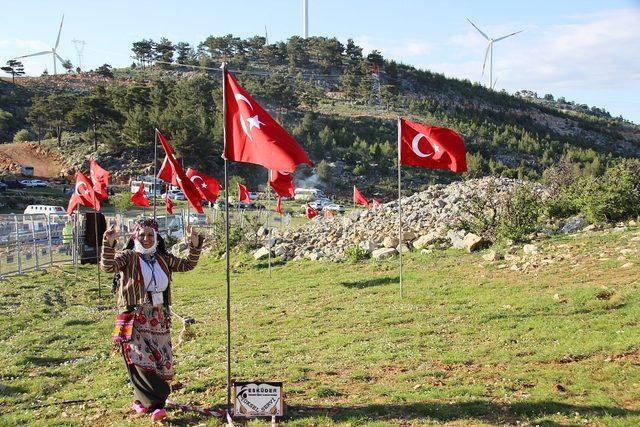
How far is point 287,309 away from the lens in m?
15.4

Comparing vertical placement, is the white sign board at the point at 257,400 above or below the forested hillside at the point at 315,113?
below

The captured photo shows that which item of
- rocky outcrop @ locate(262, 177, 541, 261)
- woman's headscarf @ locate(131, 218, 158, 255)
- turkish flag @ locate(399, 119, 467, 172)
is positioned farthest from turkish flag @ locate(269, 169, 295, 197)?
woman's headscarf @ locate(131, 218, 158, 255)

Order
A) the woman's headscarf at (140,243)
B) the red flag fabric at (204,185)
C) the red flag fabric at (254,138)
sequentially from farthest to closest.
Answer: the red flag fabric at (204,185), the red flag fabric at (254,138), the woman's headscarf at (140,243)

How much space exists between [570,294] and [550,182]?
16.9 meters

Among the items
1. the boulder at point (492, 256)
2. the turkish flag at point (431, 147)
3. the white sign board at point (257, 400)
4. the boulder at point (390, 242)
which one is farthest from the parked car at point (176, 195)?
the white sign board at point (257, 400)

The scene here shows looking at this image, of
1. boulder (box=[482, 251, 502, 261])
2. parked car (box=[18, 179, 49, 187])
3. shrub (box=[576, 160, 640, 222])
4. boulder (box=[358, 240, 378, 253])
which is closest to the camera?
boulder (box=[482, 251, 502, 261])

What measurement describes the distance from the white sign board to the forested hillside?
4222 cm

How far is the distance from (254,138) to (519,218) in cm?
1441

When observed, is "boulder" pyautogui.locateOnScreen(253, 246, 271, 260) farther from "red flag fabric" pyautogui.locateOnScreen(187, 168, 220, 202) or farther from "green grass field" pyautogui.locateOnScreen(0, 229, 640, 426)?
"green grass field" pyautogui.locateOnScreen(0, 229, 640, 426)

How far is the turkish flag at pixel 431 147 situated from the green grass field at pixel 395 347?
317 cm

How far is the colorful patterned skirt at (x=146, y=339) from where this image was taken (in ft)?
23.6

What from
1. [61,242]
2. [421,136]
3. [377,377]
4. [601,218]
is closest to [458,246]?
[601,218]

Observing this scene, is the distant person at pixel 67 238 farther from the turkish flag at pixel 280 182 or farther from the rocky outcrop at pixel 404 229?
the turkish flag at pixel 280 182

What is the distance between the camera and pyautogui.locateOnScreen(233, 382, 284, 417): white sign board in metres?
7.09
